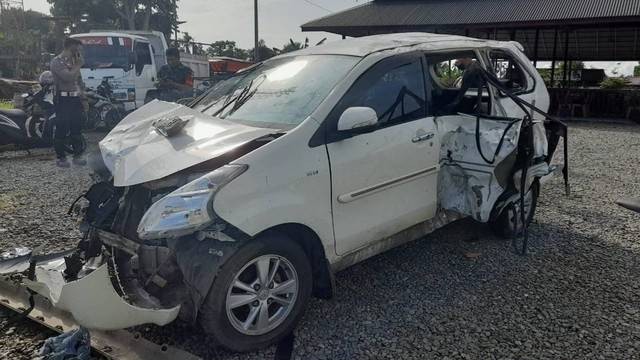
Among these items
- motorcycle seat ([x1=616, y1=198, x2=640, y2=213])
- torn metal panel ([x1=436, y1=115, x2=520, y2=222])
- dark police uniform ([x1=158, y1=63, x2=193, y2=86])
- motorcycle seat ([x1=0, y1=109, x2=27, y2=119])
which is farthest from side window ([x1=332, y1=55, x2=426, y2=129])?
motorcycle seat ([x1=0, y1=109, x2=27, y2=119])

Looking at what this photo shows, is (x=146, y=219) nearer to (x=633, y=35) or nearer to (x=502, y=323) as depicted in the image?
(x=502, y=323)

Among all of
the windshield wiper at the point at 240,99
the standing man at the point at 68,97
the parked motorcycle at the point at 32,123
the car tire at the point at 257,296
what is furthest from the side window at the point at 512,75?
the parked motorcycle at the point at 32,123

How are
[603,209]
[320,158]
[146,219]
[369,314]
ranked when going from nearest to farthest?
[146,219], [320,158], [369,314], [603,209]

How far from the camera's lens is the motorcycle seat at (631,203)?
5761 mm

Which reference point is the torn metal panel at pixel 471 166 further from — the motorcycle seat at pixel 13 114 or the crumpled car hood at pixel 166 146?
the motorcycle seat at pixel 13 114

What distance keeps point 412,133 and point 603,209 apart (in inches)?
134

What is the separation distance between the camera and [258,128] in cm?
322

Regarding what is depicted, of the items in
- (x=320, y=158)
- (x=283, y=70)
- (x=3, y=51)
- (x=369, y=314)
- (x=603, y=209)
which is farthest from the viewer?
(x=3, y=51)

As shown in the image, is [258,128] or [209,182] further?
[258,128]

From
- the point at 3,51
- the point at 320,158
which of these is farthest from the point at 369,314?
the point at 3,51

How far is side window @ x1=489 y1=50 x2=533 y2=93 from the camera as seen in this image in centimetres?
500

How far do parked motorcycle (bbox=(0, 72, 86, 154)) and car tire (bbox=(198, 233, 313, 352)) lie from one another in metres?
7.08

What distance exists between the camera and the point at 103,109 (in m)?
11.6

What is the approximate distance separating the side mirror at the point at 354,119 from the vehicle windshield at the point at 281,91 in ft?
0.77
